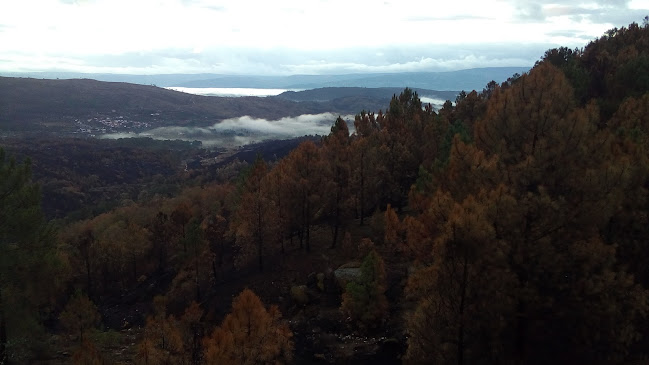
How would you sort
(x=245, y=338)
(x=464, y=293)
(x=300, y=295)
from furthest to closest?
1. (x=300, y=295)
2. (x=245, y=338)
3. (x=464, y=293)

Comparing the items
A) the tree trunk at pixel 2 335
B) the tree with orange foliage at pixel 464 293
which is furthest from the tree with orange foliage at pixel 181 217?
the tree with orange foliage at pixel 464 293

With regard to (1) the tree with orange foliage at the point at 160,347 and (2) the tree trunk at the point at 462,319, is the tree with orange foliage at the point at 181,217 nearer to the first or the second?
(1) the tree with orange foliage at the point at 160,347

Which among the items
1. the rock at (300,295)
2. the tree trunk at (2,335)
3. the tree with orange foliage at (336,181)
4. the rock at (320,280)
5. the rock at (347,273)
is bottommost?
the rock at (300,295)

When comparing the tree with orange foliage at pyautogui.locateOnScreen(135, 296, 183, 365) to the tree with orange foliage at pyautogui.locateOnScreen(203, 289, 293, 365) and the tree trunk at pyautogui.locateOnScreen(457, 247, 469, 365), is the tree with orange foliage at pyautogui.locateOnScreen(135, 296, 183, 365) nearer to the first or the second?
the tree with orange foliage at pyautogui.locateOnScreen(203, 289, 293, 365)

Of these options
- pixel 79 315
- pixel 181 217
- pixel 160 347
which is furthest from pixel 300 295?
pixel 181 217

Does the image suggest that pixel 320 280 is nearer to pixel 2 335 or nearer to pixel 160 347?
pixel 160 347

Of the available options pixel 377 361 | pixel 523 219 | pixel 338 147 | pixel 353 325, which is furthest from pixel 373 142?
pixel 523 219

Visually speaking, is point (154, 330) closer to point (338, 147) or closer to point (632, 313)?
point (632, 313)
